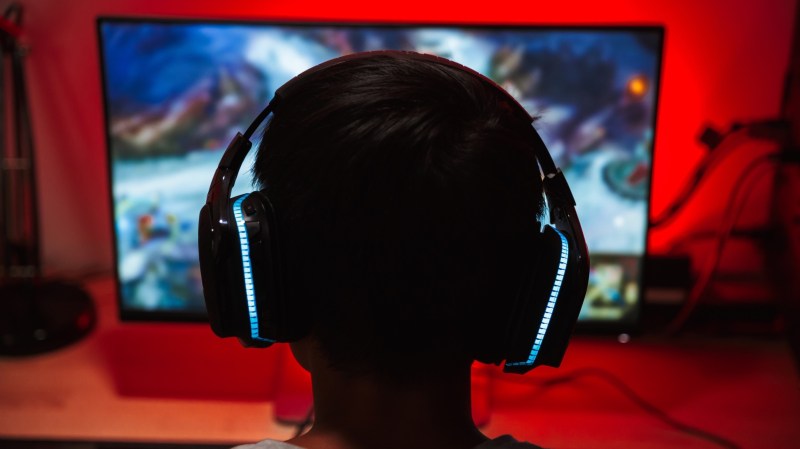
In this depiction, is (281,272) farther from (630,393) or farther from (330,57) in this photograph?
(630,393)

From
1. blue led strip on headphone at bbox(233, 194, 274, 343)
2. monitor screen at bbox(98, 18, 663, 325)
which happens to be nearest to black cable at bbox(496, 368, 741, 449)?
monitor screen at bbox(98, 18, 663, 325)

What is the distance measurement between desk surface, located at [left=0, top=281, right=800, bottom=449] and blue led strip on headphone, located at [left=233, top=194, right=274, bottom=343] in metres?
0.43

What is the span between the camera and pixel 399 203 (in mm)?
517

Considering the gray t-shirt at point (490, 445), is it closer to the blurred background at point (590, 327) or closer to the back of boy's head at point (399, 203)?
the back of boy's head at point (399, 203)

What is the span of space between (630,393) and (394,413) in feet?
1.96

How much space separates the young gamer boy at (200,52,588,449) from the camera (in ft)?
1.70

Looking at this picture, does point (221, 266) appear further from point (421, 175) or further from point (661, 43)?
point (661, 43)

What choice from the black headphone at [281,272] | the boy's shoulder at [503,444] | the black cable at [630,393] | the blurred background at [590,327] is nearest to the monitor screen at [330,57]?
the blurred background at [590,327]

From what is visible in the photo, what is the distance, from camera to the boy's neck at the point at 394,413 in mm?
599

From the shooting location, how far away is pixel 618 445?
3.23ft

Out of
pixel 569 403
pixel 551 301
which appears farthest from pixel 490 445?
pixel 569 403

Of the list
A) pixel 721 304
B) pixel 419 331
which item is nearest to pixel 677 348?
pixel 721 304

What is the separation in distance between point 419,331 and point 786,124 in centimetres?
87

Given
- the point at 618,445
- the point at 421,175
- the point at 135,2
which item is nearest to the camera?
the point at 421,175
